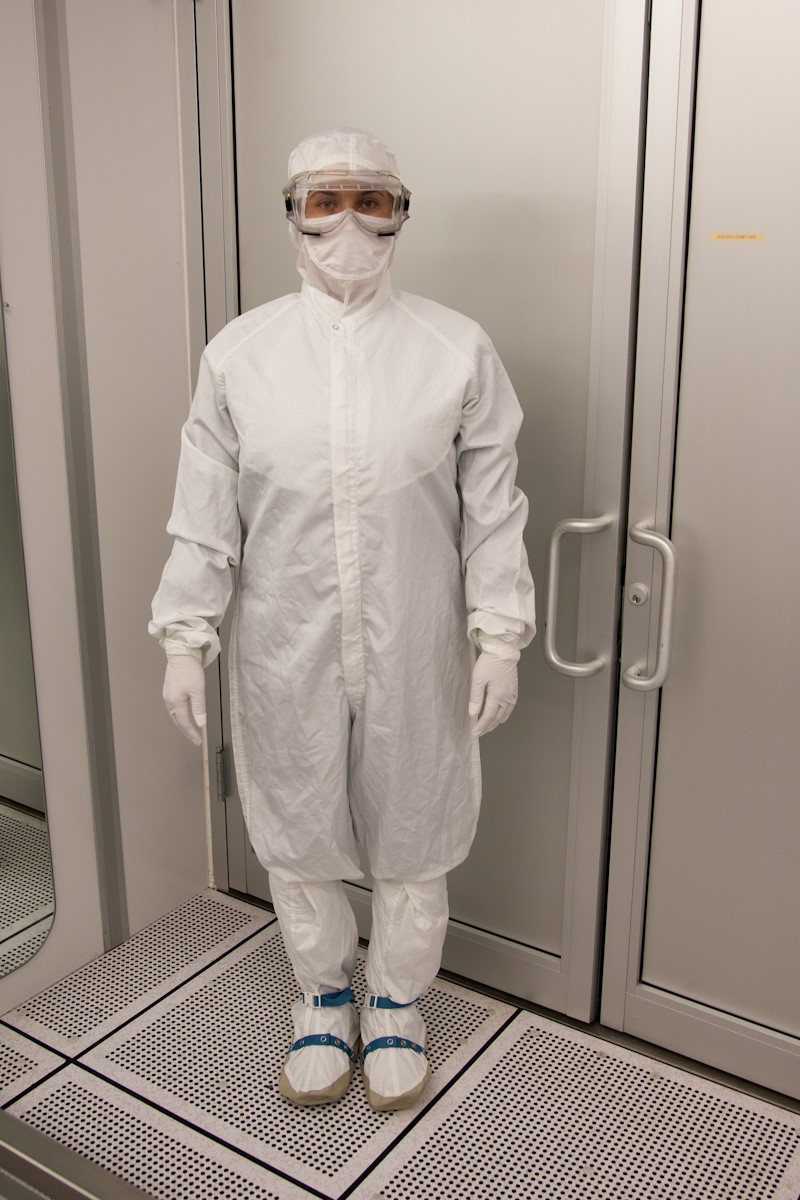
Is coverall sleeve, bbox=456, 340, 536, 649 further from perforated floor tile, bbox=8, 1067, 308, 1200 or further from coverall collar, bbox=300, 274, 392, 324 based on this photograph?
perforated floor tile, bbox=8, 1067, 308, 1200

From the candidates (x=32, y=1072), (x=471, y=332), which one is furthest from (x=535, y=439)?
(x=32, y=1072)

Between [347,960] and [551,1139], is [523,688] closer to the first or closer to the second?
[347,960]

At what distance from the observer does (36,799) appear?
1953 mm

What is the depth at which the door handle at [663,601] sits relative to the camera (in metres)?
1.63

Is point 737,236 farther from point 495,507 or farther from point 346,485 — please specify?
point 346,485

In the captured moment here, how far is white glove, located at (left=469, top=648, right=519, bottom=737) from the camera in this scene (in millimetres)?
1580

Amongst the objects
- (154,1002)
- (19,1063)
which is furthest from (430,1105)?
(19,1063)

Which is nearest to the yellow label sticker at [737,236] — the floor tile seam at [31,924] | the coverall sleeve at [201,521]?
the coverall sleeve at [201,521]

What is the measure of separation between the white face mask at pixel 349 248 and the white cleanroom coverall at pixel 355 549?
0.05m

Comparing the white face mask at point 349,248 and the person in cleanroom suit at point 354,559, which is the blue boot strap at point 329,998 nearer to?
the person in cleanroom suit at point 354,559

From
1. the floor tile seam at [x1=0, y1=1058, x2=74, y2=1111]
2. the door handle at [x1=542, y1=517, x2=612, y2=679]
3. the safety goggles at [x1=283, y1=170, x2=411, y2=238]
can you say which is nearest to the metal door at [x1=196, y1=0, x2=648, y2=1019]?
the door handle at [x1=542, y1=517, x2=612, y2=679]

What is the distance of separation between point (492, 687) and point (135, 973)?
1.04 metres

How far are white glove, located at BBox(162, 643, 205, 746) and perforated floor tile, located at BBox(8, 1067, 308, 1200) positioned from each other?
67 cm

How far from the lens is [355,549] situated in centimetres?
155
